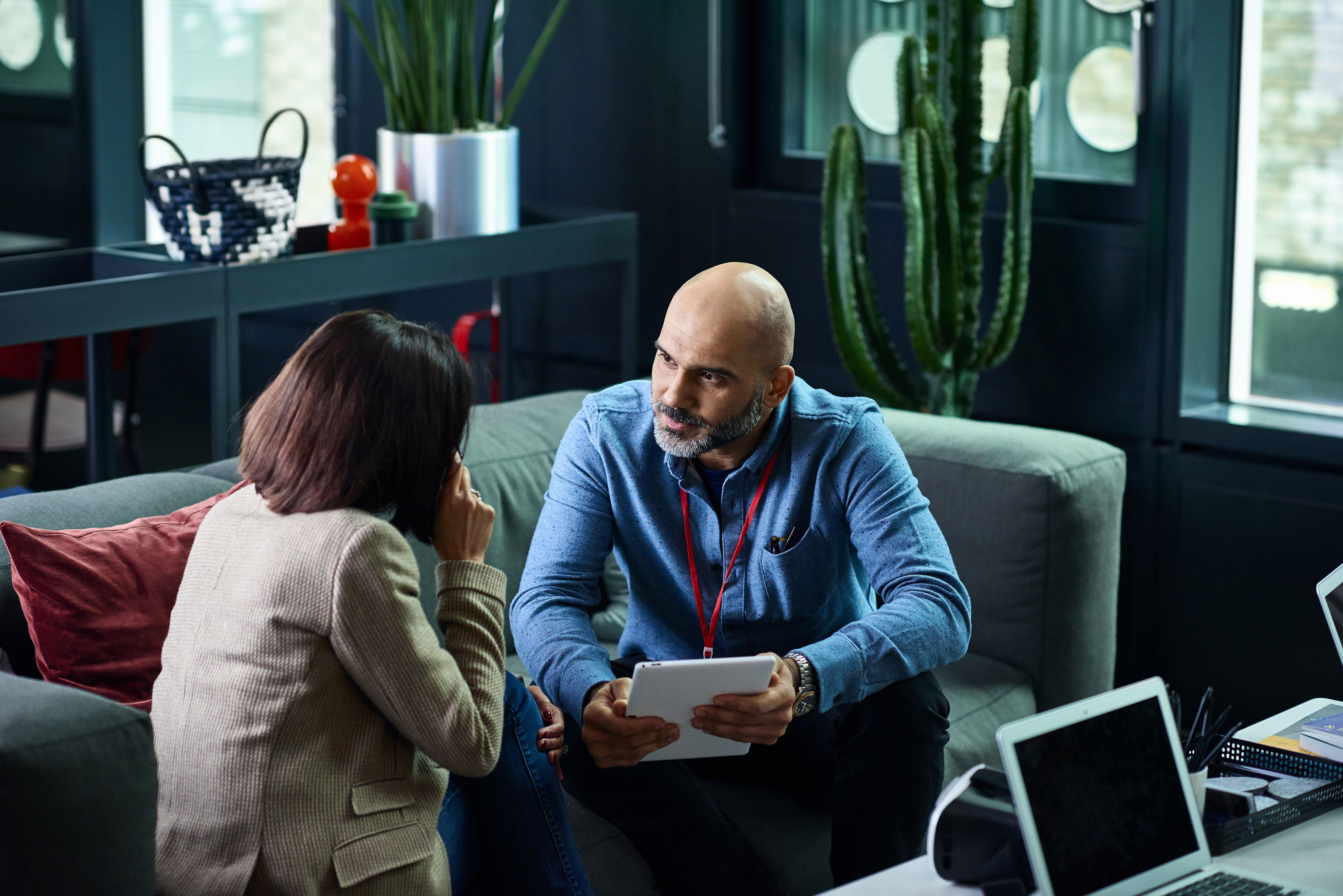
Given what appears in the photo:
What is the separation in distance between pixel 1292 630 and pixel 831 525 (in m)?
1.48

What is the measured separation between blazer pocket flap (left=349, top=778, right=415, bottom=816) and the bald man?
1.07 ft

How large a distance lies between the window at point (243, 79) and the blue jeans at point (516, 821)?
2735mm

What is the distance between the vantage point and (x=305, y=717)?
1408 millimetres

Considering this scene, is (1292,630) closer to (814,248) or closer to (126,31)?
(814,248)

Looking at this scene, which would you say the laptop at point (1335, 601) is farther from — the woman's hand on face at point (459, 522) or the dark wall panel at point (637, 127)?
the dark wall panel at point (637, 127)

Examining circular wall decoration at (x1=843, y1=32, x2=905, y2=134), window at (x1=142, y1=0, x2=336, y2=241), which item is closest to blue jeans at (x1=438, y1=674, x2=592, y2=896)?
circular wall decoration at (x1=843, y1=32, x2=905, y2=134)

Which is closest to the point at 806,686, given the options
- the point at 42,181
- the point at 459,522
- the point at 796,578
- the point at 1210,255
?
the point at 796,578

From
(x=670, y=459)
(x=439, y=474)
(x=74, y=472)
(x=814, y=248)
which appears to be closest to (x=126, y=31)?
(x=74, y=472)

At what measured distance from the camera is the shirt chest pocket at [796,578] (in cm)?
199

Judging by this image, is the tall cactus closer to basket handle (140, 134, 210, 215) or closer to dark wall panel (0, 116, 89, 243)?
basket handle (140, 134, 210, 215)

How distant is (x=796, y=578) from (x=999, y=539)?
0.57m

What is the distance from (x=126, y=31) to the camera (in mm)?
3604

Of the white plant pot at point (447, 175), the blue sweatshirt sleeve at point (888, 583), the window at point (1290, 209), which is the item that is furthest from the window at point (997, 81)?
the blue sweatshirt sleeve at point (888, 583)

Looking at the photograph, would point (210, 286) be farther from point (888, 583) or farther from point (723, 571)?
point (888, 583)
